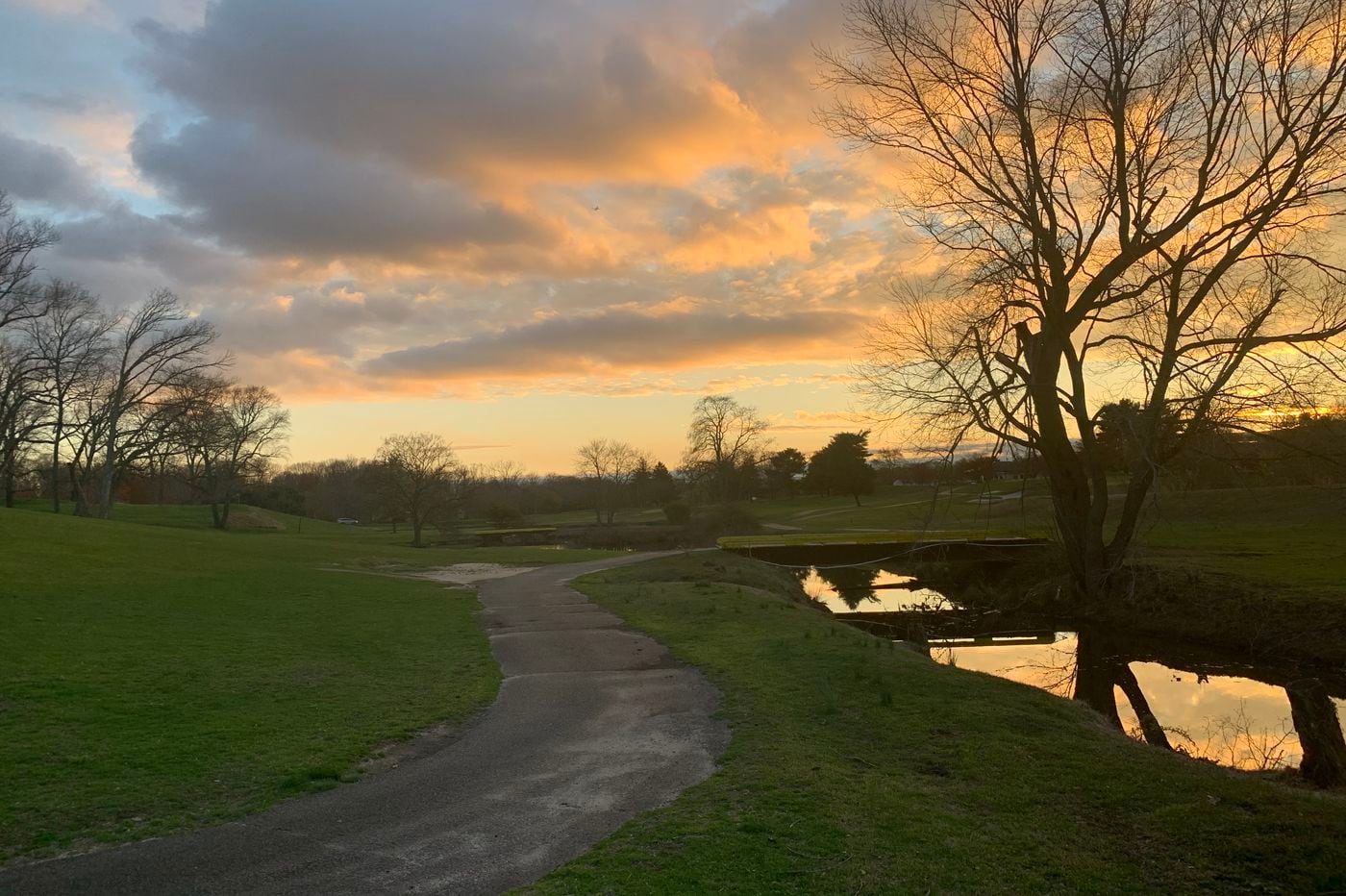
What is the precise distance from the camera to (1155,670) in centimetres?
1568

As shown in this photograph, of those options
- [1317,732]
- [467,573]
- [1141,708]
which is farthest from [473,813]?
[467,573]

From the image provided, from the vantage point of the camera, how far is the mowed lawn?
675 cm

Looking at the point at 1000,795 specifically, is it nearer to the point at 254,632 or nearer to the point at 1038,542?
the point at 254,632

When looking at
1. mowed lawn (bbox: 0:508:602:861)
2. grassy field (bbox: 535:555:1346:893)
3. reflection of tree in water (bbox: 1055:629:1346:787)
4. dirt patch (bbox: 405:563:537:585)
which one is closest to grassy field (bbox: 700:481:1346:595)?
reflection of tree in water (bbox: 1055:629:1346:787)

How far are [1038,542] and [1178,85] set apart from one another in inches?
705

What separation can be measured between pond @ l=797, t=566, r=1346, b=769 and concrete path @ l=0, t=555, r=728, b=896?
710cm

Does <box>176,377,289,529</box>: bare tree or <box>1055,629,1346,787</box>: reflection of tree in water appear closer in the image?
<box>1055,629,1346,787</box>: reflection of tree in water

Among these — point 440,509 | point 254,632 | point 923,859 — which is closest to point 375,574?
point 254,632

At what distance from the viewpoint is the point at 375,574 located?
2931cm

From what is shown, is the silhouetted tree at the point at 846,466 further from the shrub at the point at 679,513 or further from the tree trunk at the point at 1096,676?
the tree trunk at the point at 1096,676

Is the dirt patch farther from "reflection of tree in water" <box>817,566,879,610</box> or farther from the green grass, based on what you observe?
"reflection of tree in water" <box>817,566,879,610</box>

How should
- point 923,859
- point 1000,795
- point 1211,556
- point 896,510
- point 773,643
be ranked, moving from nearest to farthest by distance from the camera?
point 923,859, point 1000,795, point 773,643, point 1211,556, point 896,510

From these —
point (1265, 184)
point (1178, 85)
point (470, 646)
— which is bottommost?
point (470, 646)

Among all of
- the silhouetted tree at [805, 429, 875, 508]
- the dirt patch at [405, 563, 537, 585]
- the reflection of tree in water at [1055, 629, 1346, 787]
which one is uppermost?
the silhouetted tree at [805, 429, 875, 508]
